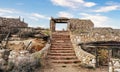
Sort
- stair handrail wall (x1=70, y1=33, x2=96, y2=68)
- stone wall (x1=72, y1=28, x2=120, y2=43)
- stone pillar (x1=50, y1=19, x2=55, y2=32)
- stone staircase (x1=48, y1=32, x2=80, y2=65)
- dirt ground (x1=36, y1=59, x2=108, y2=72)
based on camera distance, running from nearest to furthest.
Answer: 1. dirt ground (x1=36, y1=59, x2=108, y2=72)
2. stair handrail wall (x1=70, y1=33, x2=96, y2=68)
3. stone staircase (x1=48, y1=32, x2=80, y2=65)
4. stone wall (x1=72, y1=28, x2=120, y2=43)
5. stone pillar (x1=50, y1=19, x2=55, y2=32)

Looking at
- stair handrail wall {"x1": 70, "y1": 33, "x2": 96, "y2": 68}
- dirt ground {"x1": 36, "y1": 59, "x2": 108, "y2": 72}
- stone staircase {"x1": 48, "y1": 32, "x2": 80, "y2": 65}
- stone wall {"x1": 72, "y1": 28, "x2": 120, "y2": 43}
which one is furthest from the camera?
stone wall {"x1": 72, "y1": 28, "x2": 120, "y2": 43}

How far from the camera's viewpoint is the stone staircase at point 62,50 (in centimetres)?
1736

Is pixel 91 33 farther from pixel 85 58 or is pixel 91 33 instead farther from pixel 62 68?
pixel 62 68

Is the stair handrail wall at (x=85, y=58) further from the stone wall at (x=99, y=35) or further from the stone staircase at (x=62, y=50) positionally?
the stone wall at (x=99, y=35)

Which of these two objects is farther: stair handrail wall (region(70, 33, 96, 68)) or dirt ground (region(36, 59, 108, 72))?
stair handrail wall (region(70, 33, 96, 68))

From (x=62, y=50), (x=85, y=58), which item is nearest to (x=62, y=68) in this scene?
(x=85, y=58)

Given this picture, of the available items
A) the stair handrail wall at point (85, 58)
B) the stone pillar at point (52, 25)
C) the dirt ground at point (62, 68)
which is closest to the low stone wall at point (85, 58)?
the stair handrail wall at point (85, 58)

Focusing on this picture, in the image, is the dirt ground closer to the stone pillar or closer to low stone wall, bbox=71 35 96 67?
low stone wall, bbox=71 35 96 67

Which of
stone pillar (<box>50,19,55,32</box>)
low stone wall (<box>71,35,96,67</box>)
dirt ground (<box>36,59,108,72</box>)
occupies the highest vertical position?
stone pillar (<box>50,19,55,32</box>)

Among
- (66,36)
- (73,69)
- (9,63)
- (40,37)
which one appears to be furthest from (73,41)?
(9,63)

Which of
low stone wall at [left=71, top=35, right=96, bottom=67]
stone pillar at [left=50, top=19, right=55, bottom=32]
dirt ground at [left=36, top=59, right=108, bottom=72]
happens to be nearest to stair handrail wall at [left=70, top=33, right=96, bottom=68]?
low stone wall at [left=71, top=35, right=96, bottom=67]

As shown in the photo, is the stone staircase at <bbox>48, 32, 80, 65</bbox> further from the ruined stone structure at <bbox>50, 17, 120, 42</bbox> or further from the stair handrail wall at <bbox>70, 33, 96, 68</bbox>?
the ruined stone structure at <bbox>50, 17, 120, 42</bbox>

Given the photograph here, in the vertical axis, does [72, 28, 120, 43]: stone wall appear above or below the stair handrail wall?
above

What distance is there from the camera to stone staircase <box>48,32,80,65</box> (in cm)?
1736
